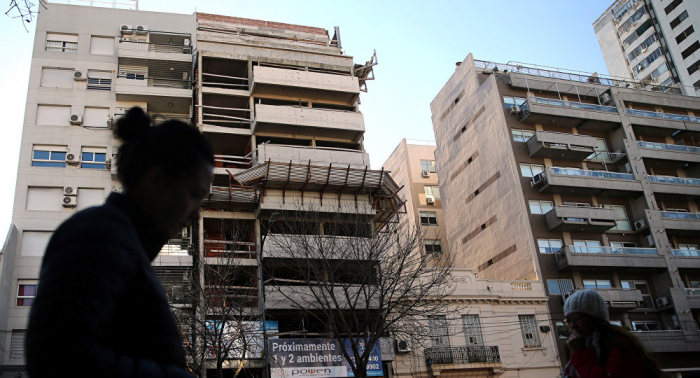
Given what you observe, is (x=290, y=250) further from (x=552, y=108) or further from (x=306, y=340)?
(x=552, y=108)

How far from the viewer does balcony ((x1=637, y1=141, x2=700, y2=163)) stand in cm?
4203

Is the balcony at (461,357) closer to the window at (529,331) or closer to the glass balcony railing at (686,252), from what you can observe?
the window at (529,331)

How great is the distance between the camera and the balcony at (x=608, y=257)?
34.9m

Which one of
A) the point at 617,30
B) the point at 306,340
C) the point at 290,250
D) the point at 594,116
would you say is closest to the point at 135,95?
the point at 290,250

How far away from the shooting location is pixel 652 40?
7100 centimetres

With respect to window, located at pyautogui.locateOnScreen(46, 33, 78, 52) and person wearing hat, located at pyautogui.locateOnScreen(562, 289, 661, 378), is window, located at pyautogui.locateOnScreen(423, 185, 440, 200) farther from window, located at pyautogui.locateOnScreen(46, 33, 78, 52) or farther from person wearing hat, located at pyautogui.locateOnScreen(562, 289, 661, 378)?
person wearing hat, located at pyautogui.locateOnScreen(562, 289, 661, 378)

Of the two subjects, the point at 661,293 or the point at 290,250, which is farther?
the point at 661,293

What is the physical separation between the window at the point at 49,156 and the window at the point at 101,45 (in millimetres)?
6806

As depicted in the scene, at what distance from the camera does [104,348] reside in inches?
62.5

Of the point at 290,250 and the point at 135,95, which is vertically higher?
the point at 135,95

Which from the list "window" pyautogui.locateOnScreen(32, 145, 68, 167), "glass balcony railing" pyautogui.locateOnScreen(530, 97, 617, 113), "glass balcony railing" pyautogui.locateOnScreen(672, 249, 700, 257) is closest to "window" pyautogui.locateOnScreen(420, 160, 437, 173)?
"glass balcony railing" pyautogui.locateOnScreen(530, 97, 617, 113)

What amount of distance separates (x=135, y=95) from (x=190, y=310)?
1504 centimetres

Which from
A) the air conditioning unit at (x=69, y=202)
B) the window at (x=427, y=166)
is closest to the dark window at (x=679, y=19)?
the window at (x=427, y=166)

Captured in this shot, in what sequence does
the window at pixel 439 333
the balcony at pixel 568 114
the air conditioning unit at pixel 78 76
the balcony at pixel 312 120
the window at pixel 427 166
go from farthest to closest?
the window at pixel 427 166, the balcony at pixel 568 114, the balcony at pixel 312 120, the air conditioning unit at pixel 78 76, the window at pixel 439 333
